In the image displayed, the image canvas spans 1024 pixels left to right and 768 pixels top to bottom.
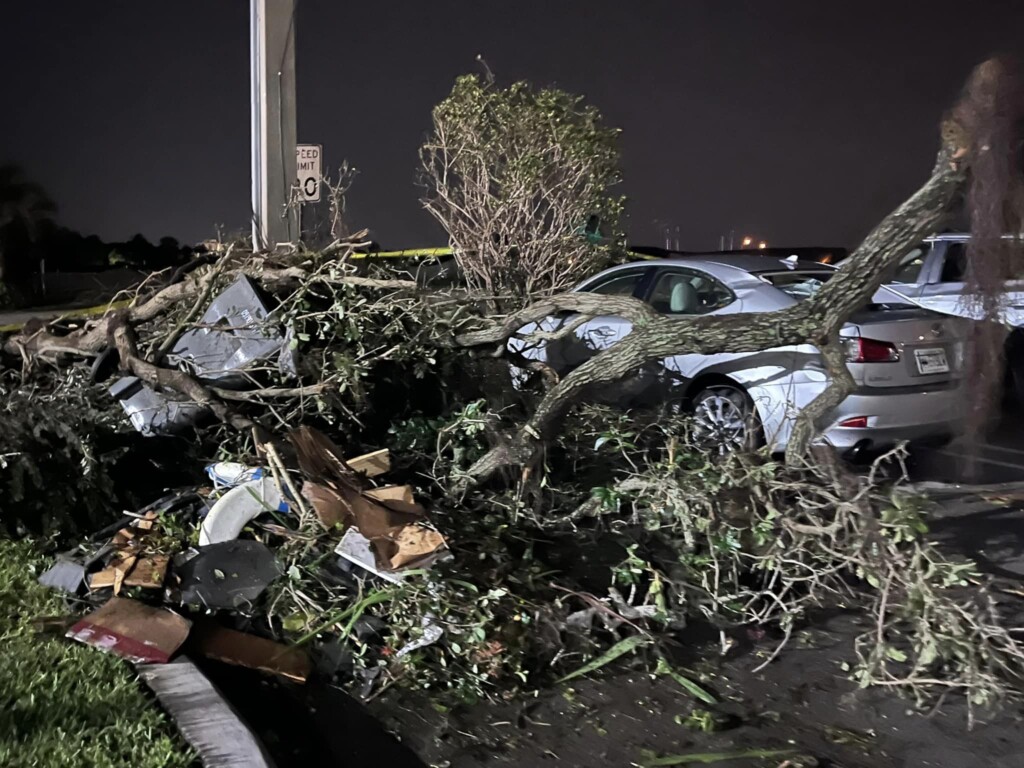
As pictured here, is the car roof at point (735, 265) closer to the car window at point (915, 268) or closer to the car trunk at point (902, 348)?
the car trunk at point (902, 348)

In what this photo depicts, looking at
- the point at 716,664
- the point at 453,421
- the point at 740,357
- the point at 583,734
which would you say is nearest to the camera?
the point at 583,734

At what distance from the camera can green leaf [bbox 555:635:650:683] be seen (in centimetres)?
401

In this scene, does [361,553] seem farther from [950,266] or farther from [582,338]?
[950,266]

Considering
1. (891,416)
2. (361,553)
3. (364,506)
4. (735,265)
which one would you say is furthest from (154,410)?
(891,416)

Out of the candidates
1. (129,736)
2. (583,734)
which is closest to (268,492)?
(129,736)

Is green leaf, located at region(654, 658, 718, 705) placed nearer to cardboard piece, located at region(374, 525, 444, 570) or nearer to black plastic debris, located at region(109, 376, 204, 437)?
cardboard piece, located at region(374, 525, 444, 570)

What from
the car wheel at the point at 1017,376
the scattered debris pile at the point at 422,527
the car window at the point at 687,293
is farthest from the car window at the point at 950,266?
the scattered debris pile at the point at 422,527

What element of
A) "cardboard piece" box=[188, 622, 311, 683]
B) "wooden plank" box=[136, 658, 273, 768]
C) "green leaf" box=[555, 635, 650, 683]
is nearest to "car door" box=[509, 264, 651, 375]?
"green leaf" box=[555, 635, 650, 683]

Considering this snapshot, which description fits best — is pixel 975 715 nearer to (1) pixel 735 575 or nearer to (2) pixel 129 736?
(1) pixel 735 575

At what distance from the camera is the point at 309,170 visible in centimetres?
821

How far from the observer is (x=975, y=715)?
12.4ft

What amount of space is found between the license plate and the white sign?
514cm

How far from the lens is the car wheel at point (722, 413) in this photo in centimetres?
642

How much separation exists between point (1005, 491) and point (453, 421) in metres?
4.40
